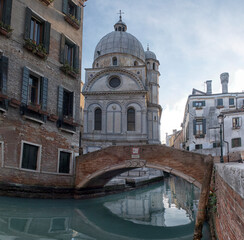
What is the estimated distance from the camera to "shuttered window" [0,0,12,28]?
10.7m

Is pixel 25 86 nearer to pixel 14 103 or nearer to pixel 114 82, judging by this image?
pixel 14 103

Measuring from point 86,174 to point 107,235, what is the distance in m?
5.30

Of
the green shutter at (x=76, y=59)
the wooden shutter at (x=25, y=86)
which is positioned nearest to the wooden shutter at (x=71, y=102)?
the green shutter at (x=76, y=59)

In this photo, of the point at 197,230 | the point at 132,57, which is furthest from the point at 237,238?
the point at 132,57

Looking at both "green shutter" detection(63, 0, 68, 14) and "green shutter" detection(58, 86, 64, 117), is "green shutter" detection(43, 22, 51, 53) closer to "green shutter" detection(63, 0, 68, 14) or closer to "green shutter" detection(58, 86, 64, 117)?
"green shutter" detection(63, 0, 68, 14)

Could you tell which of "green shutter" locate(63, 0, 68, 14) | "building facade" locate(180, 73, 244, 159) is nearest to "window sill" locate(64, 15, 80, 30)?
"green shutter" locate(63, 0, 68, 14)

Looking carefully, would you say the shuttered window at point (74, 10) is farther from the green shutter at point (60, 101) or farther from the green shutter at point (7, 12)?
the green shutter at point (7, 12)

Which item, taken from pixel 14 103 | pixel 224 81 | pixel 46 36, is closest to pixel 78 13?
pixel 46 36

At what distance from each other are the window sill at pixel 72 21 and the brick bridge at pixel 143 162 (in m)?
6.74

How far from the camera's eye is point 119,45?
3419 cm

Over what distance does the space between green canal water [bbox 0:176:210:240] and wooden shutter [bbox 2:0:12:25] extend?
662cm

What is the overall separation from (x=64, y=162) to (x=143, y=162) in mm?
3845

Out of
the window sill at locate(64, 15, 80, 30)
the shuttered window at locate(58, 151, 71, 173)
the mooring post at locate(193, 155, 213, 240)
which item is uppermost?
the window sill at locate(64, 15, 80, 30)

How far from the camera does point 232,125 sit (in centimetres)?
2653
